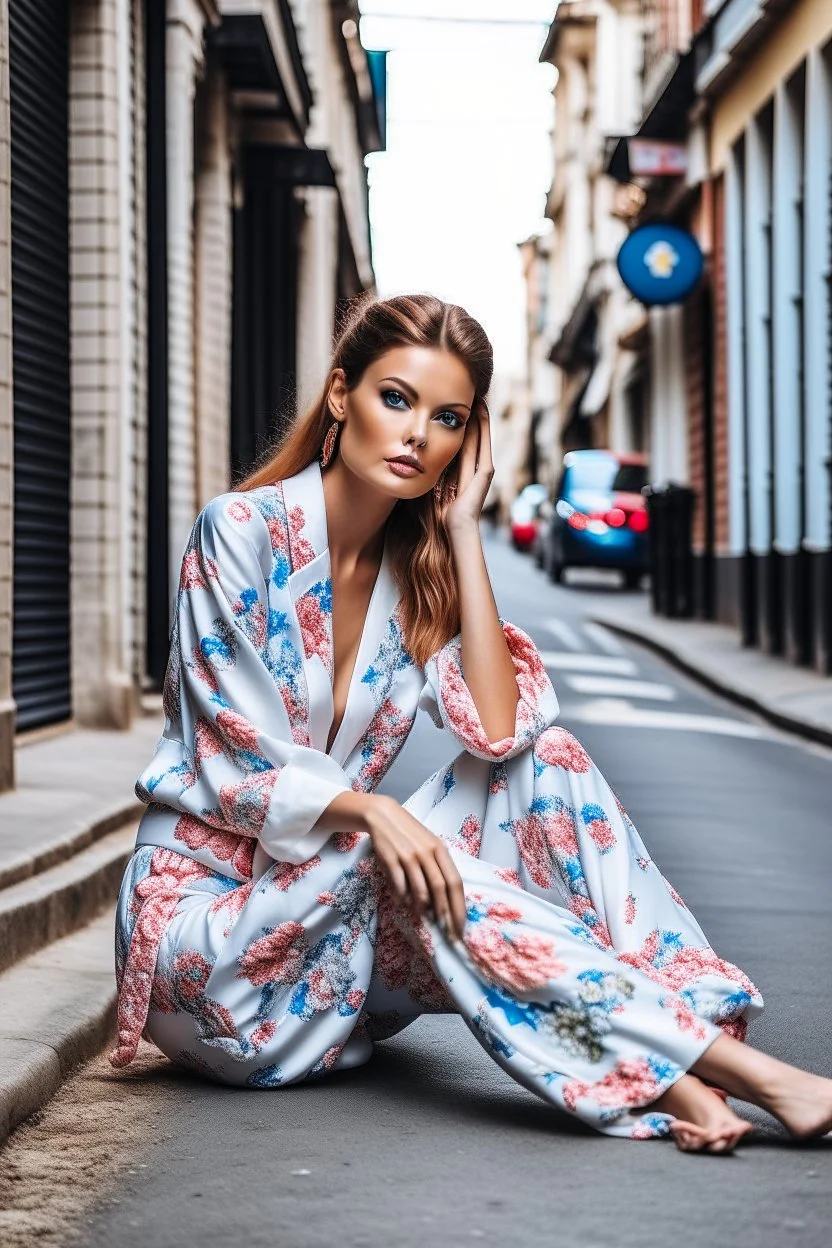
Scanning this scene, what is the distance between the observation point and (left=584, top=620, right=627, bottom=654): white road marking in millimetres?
19312

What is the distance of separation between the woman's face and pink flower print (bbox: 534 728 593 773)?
58 centimetres

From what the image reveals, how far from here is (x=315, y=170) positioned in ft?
68.1

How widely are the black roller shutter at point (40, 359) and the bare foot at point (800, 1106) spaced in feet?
23.0

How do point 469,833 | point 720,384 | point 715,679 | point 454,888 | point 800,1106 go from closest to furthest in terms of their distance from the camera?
point 800,1106 → point 454,888 → point 469,833 → point 715,679 → point 720,384

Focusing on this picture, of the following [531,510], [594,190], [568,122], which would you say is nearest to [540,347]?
[568,122]

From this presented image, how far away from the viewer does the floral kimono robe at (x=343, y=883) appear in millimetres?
3535

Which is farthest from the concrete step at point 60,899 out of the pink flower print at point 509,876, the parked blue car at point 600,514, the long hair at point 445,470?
the parked blue car at point 600,514

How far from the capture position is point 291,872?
375 centimetres

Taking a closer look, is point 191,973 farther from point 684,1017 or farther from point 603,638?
point 603,638

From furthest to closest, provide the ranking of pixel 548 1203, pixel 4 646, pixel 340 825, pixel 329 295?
pixel 329 295 → pixel 4 646 → pixel 340 825 → pixel 548 1203

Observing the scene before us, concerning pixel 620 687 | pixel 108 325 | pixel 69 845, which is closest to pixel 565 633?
pixel 620 687

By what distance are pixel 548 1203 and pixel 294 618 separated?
4.43ft

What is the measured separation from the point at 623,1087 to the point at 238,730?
3.22ft

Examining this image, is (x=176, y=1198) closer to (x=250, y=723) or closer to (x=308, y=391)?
(x=250, y=723)
